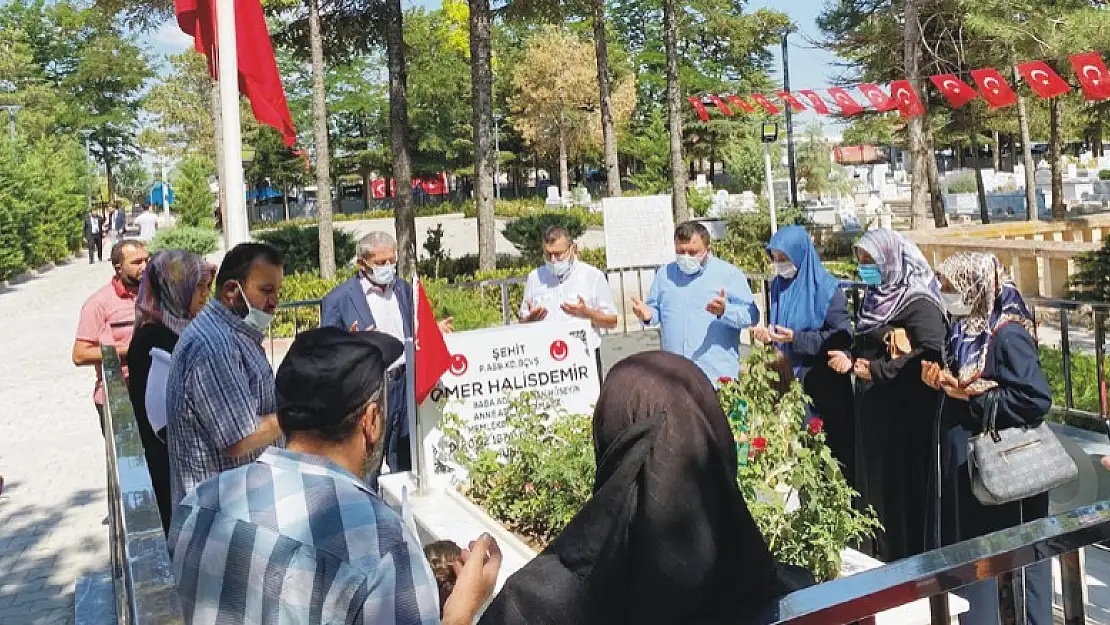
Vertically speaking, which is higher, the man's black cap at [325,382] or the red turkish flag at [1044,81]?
→ the red turkish flag at [1044,81]

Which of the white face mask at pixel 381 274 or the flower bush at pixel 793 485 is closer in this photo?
the flower bush at pixel 793 485

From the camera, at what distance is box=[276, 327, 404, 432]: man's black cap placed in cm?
201

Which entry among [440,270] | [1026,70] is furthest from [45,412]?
[1026,70]

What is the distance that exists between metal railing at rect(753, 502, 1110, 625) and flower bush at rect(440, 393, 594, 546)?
7.93 ft

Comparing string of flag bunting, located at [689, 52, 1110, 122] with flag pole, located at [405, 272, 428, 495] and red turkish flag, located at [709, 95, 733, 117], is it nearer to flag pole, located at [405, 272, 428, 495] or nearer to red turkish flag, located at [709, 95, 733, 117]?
red turkish flag, located at [709, 95, 733, 117]

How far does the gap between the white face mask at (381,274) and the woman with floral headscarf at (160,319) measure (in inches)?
67.2

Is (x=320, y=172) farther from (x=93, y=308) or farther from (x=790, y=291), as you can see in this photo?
(x=790, y=291)

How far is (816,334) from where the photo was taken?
5508 millimetres

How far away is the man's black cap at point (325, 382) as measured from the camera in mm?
2010

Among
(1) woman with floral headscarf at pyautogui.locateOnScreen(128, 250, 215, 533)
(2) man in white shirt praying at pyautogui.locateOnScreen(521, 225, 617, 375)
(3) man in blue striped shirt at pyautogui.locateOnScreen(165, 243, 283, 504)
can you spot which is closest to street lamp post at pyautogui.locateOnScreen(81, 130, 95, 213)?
(2) man in white shirt praying at pyautogui.locateOnScreen(521, 225, 617, 375)

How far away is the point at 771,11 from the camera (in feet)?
164

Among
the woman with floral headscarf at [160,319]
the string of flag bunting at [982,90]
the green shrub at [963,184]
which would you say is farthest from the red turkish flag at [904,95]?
the green shrub at [963,184]

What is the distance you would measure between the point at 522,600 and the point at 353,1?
19087 millimetres

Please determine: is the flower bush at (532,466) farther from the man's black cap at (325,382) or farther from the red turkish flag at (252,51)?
the red turkish flag at (252,51)
